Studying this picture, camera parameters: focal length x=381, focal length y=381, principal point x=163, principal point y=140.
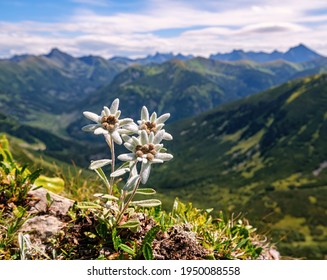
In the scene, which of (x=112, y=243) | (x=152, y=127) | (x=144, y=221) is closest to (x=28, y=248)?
(x=112, y=243)

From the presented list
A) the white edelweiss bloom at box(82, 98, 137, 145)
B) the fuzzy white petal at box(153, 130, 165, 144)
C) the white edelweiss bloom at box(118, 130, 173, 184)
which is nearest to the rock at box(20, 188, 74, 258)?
the white edelweiss bloom at box(82, 98, 137, 145)

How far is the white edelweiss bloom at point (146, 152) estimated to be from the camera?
19.7 feet

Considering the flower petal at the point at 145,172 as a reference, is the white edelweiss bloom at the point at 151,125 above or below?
above

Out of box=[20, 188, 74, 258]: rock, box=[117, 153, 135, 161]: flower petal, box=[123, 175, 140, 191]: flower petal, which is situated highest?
box=[117, 153, 135, 161]: flower petal

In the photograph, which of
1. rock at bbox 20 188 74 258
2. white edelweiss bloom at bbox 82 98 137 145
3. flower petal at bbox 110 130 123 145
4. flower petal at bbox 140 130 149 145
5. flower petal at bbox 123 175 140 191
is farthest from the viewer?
rock at bbox 20 188 74 258

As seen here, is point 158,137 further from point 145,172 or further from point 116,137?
point 116,137

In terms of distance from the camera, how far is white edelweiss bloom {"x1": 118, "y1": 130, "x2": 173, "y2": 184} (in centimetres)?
600

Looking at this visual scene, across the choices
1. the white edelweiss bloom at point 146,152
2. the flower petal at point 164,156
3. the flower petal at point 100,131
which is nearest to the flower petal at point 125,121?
the flower petal at point 100,131

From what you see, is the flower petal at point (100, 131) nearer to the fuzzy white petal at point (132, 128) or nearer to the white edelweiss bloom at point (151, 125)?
the fuzzy white petal at point (132, 128)

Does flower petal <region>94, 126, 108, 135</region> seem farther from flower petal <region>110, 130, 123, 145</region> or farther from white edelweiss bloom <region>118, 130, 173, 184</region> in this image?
white edelweiss bloom <region>118, 130, 173, 184</region>

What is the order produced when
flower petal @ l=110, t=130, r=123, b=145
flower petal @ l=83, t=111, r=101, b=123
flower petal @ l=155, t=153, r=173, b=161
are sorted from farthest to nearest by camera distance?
flower petal @ l=83, t=111, r=101, b=123 < flower petal @ l=110, t=130, r=123, b=145 < flower petal @ l=155, t=153, r=173, b=161

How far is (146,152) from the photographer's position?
6.13m

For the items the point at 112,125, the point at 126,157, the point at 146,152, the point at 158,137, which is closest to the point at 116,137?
the point at 112,125
